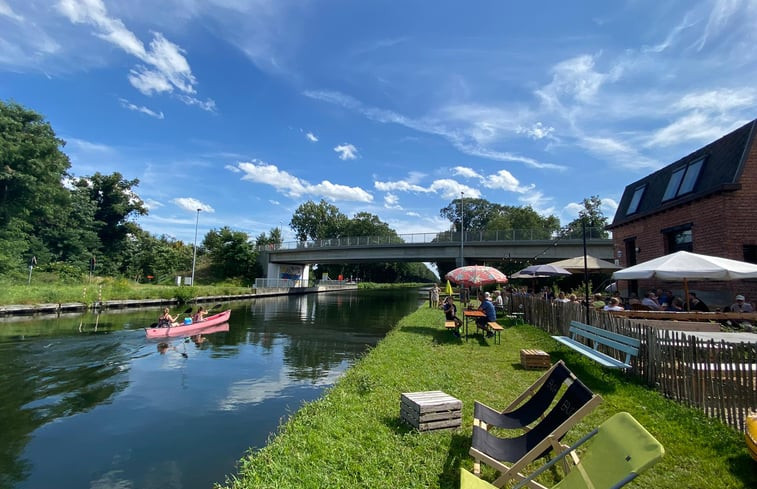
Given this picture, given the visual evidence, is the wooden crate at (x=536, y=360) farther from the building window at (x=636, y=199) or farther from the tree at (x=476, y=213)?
the tree at (x=476, y=213)

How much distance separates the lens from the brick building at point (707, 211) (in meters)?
14.2

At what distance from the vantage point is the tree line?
3616cm

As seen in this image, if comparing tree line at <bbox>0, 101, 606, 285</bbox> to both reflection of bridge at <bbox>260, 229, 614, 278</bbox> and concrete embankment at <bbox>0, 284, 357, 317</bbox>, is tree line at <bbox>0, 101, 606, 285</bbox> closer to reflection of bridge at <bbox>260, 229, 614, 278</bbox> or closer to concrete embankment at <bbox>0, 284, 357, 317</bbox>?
reflection of bridge at <bbox>260, 229, 614, 278</bbox>

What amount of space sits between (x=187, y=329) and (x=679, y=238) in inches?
898

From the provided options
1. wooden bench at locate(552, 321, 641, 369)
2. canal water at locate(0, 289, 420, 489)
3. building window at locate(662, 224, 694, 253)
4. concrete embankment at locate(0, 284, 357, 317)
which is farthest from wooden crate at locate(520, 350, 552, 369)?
concrete embankment at locate(0, 284, 357, 317)

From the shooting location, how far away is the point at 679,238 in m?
16.9

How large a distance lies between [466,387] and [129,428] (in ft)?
22.0

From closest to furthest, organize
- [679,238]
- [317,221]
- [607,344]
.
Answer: [607,344] → [679,238] → [317,221]

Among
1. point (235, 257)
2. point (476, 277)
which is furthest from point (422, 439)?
point (235, 257)

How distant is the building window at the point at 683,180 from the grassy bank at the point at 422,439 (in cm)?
1261

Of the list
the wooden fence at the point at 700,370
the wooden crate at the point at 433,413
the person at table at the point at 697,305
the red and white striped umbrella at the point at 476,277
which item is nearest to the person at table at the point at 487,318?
the red and white striped umbrella at the point at 476,277

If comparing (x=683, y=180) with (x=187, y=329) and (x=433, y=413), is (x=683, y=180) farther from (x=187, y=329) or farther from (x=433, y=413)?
(x=187, y=329)

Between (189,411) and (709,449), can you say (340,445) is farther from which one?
(189,411)

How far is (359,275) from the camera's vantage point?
346ft
